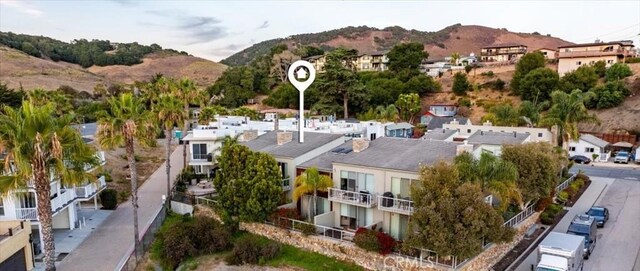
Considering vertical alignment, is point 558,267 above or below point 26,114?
below

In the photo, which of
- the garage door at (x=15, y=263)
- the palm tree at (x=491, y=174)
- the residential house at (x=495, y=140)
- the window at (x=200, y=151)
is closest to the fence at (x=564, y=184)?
the residential house at (x=495, y=140)

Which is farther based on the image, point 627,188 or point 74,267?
point 627,188

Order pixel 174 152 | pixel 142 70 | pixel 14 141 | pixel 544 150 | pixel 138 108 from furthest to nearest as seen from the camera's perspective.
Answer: pixel 142 70 → pixel 174 152 → pixel 544 150 → pixel 138 108 → pixel 14 141

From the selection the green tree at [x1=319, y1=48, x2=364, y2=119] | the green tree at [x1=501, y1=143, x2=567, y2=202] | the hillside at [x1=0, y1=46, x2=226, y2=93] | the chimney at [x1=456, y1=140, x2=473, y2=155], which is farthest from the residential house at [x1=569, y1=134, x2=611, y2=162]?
the hillside at [x1=0, y1=46, x2=226, y2=93]

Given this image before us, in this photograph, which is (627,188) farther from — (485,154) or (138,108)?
(138,108)

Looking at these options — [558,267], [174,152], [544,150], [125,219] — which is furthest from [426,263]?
[174,152]

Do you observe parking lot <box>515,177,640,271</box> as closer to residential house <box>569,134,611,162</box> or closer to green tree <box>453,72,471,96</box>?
residential house <box>569,134,611,162</box>

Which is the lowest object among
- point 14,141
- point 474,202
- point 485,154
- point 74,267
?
point 74,267
